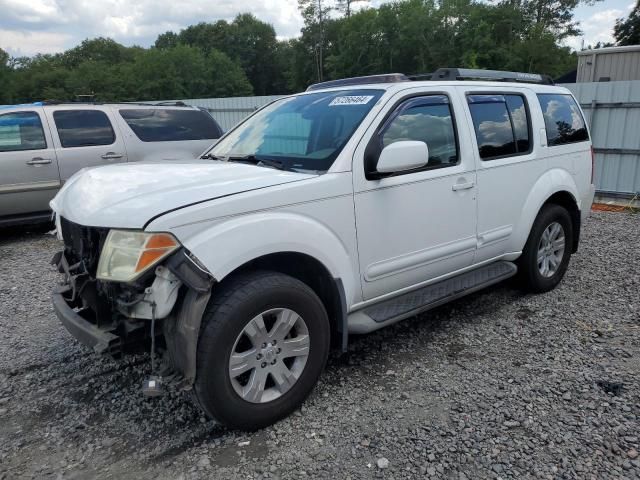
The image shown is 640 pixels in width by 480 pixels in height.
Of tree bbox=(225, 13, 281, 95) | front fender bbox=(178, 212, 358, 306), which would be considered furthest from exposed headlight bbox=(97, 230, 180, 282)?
tree bbox=(225, 13, 281, 95)

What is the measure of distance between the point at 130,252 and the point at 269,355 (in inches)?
36.3

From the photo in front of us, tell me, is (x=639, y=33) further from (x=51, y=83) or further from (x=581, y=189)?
(x=51, y=83)

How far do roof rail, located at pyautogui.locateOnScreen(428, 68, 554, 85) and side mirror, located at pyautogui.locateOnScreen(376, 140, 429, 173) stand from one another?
3.66 ft

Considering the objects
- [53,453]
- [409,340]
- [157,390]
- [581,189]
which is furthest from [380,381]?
[581,189]

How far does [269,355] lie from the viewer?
2.82m

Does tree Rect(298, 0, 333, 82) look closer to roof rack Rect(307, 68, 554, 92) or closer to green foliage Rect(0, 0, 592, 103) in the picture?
green foliage Rect(0, 0, 592, 103)

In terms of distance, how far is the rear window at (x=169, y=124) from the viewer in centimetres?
778

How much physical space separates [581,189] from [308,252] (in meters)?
3.49

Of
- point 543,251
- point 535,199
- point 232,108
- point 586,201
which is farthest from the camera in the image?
point 232,108

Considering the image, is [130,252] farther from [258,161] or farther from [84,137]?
[84,137]

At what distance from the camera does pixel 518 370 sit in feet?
11.5

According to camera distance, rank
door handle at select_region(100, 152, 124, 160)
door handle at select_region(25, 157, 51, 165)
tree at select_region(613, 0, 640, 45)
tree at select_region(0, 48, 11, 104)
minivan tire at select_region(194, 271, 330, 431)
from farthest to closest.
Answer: tree at select_region(0, 48, 11, 104)
tree at select_region(613, 0, 640, 45)
door handle at select_region(100, 152, 124, 160)
door handle at select_region(25, 157, 51, 165)
minivan tire at select_region(194, 271, 330, 431)

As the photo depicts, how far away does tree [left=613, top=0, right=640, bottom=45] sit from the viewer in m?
41.4

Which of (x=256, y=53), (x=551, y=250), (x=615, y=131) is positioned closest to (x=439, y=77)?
(x=551, y=250)
